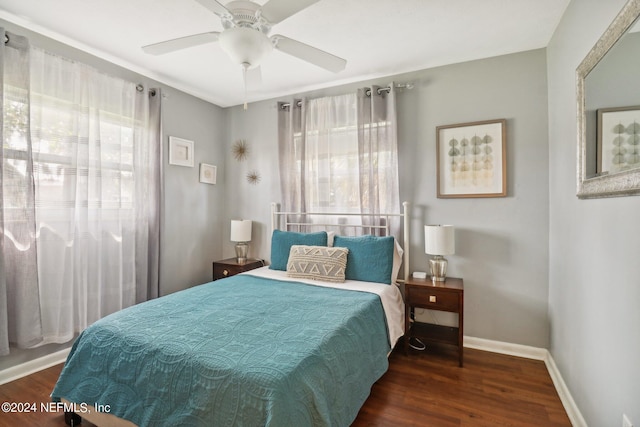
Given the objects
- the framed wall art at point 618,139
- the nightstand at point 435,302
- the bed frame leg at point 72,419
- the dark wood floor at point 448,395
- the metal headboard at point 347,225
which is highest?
the framed wall art at point 618,139

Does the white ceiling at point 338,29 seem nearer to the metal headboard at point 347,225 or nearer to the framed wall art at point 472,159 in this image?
the framed wall art at point 472,159

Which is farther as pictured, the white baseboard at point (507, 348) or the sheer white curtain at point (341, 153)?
the sheer white curtain at point (341, 153)

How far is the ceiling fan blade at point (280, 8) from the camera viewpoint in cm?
145

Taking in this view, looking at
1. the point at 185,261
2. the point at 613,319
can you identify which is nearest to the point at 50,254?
the point at 185,261

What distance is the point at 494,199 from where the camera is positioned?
8.82 feet

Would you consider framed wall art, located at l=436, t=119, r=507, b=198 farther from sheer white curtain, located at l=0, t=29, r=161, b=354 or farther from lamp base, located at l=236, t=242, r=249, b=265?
sheer white curtain, located at l=0, t=29, r=161, b=354

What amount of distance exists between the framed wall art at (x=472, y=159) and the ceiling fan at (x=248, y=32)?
1.61 m

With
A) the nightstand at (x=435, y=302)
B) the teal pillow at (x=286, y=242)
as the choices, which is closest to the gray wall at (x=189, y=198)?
the teal pillow at (x=286, y=242)

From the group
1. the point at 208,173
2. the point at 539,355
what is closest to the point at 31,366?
the point at 208,173

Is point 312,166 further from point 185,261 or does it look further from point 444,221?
point 185,261

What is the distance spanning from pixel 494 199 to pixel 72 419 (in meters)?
3.38

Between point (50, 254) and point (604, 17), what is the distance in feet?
12.6

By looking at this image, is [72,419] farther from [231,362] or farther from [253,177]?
[253,177]

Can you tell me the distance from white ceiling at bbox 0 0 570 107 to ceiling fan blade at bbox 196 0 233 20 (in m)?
0.62
